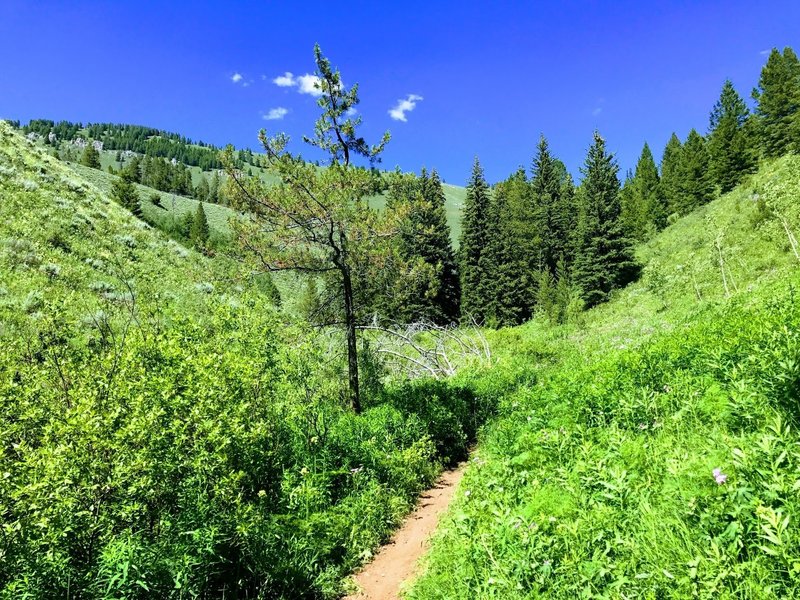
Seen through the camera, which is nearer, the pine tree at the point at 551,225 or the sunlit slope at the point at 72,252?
the sunlit slope at the point at 72,252

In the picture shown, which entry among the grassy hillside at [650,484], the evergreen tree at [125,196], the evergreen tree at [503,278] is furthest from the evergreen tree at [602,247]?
the evergreen tree at [125,196]

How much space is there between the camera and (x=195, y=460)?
499 centimetres

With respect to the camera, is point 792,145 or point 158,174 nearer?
point 792,145

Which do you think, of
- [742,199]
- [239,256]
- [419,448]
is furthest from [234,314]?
[742,199]

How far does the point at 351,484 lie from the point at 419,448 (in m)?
2.30

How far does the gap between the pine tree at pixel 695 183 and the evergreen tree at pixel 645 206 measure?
103 inches

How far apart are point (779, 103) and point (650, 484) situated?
57610 millimetres

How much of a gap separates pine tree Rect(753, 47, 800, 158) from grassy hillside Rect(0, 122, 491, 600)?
→ 5175cm

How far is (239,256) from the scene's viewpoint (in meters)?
10.5

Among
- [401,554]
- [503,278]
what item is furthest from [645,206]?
[401,554]

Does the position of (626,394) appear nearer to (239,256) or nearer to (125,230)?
(239,256)

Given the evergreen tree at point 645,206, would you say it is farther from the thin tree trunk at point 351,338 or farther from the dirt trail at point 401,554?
the dirt trail at point 401,554

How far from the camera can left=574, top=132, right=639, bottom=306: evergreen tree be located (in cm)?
3938

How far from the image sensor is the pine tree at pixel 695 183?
162 ft
